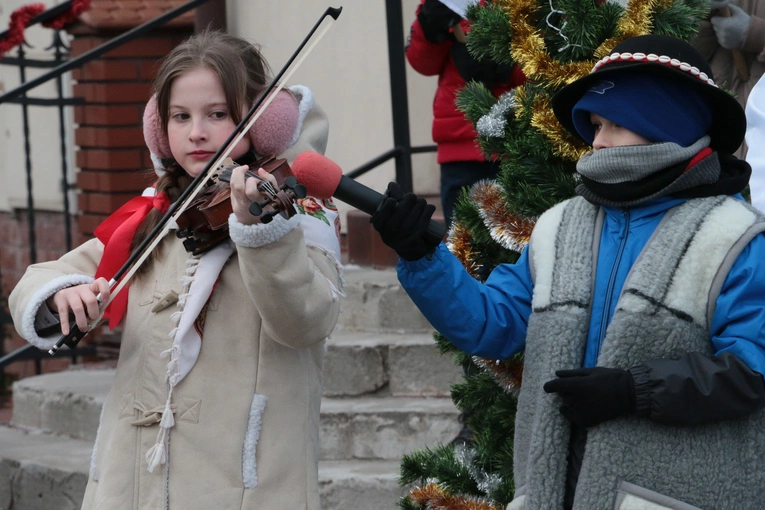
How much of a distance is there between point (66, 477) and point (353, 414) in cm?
120

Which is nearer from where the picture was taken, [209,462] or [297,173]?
[297,173]

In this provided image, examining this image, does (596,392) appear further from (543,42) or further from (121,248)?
(543,42)

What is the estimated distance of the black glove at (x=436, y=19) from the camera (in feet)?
14.2

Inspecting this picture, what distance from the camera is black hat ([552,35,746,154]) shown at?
235 centimetres

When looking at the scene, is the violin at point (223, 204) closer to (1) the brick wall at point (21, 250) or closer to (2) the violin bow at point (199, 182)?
(2) the violin bow at point (199, 182)

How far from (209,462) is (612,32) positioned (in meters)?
1.58

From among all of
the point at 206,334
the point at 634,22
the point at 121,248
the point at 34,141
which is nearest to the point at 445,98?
the point at 634,22

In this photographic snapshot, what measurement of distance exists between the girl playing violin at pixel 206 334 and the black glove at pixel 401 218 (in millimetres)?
176

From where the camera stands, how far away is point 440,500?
3.37 meters

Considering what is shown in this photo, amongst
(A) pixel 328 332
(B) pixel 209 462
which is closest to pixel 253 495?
(B) pixel 209 462

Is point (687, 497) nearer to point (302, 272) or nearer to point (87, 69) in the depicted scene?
point (302, 272)

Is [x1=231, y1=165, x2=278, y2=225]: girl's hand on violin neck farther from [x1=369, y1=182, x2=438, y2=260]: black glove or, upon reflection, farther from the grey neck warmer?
the grey neck warmer

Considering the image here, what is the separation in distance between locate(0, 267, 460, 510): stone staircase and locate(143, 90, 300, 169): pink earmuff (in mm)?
2036

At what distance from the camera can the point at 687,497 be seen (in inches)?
86.9
